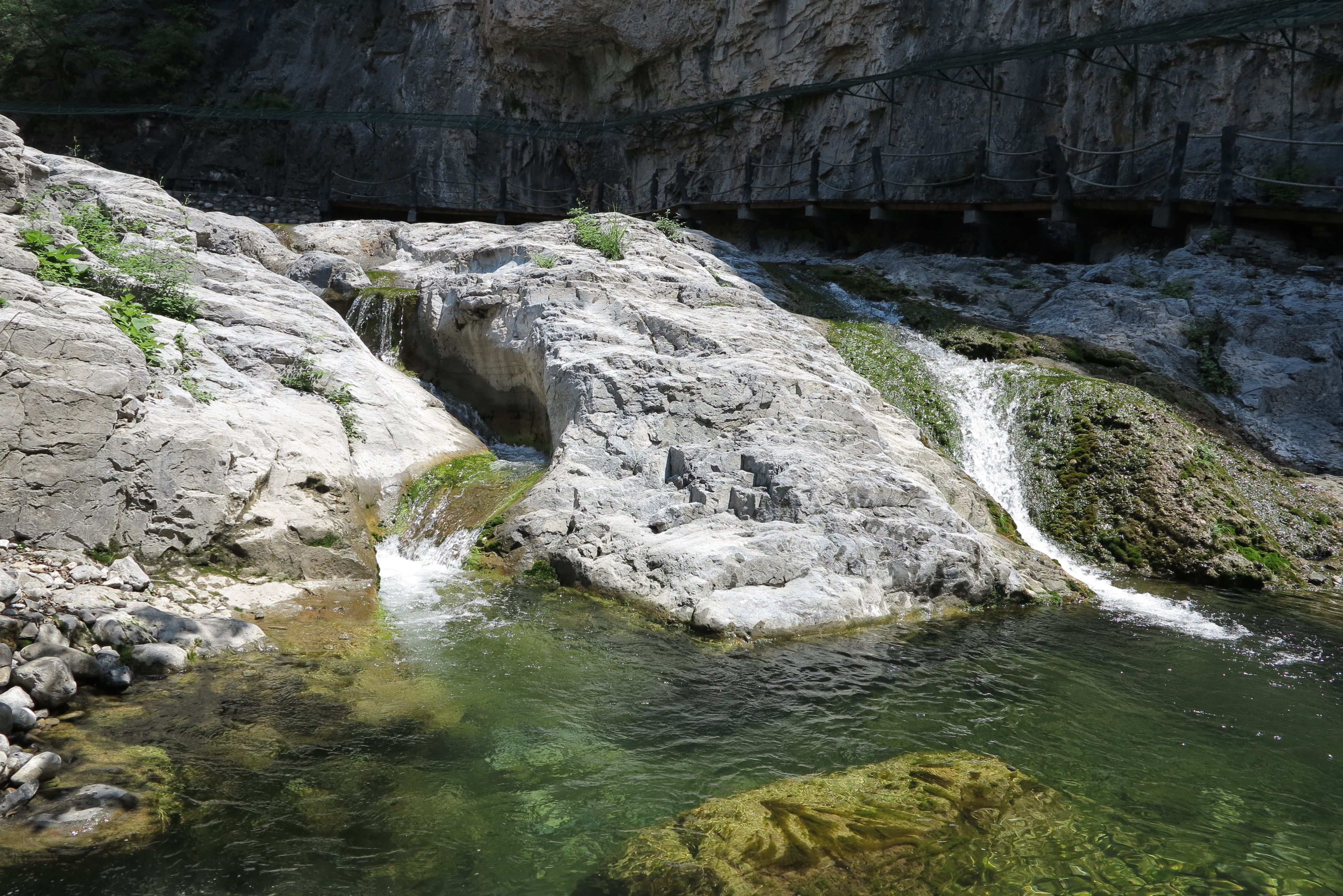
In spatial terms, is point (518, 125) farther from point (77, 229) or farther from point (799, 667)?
point (799, 667)

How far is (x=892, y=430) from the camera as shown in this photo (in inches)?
368

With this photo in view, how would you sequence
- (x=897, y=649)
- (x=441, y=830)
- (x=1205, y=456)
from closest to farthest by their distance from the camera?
(x=441, y=830), (x=897, y=649), (x=1205, y=456)

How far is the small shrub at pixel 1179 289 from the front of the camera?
42.7 feet

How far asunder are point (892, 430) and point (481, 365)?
16.2 feet

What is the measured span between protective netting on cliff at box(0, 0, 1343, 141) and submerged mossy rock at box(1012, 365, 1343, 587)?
23.3 feet

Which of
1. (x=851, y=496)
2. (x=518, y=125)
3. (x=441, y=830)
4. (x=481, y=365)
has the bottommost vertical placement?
(x=441, y=830)

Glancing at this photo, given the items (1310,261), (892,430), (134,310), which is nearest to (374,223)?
(134,310)

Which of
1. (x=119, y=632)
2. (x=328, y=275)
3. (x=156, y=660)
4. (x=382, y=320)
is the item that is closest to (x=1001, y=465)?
(x=382, y=320)

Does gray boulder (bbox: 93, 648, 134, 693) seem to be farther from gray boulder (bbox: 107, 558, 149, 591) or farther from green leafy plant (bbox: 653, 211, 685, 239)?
green leafy plant (bbox: 653, 211, 685, 239)

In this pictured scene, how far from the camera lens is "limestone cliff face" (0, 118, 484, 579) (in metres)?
6.00

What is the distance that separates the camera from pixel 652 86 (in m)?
25.6

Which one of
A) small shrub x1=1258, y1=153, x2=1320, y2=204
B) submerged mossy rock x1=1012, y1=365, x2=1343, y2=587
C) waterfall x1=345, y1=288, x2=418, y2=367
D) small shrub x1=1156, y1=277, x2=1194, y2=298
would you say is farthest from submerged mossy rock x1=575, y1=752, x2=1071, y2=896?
small shrub x1=1258, y1=153, x2=1320, y2=204

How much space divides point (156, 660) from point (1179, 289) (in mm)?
13690

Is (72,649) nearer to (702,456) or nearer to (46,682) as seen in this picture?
(46,682)
